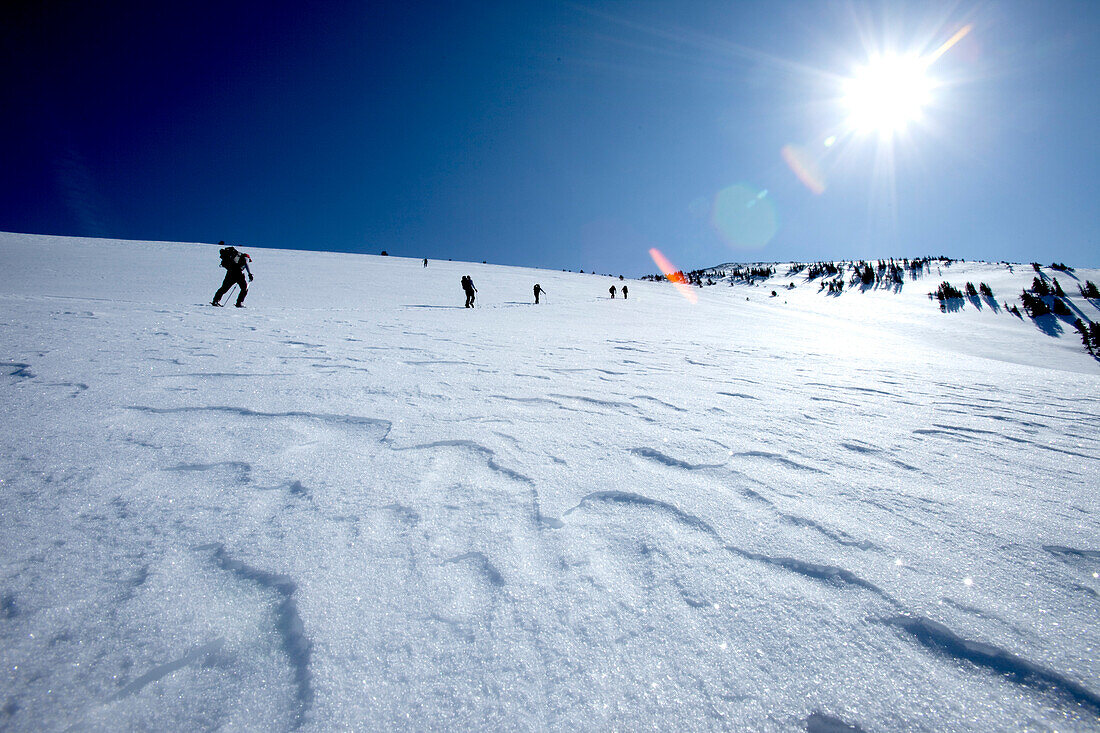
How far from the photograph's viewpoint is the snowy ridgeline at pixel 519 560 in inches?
38.2

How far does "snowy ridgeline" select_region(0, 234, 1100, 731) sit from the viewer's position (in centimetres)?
97

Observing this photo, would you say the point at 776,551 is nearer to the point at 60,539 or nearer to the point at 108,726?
the point at 108,726

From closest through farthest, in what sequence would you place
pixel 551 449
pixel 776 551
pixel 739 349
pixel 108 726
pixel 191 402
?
pixel 108 726
pixel 776 551
pixel 551 449
pixel 191 402
pixel 739 349

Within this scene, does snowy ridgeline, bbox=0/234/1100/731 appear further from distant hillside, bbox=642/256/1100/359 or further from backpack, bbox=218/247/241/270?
distant hillside, bbox=642/256/1100/359

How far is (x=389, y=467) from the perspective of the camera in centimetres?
195

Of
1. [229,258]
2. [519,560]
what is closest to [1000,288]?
[519,560]

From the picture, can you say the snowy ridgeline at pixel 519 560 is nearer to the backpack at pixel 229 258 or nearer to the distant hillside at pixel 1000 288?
the backpack at pixel 229 258

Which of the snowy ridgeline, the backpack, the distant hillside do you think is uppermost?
the distant hillside

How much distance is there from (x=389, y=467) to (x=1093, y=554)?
297 cm

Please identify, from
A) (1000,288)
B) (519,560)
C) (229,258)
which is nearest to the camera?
(519,560)

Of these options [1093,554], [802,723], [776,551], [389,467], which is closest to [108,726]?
[389,467]

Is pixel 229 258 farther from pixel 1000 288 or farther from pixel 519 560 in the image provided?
pixel 1000 288

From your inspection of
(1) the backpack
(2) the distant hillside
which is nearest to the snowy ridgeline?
(1) the backpack

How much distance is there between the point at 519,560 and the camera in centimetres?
138
